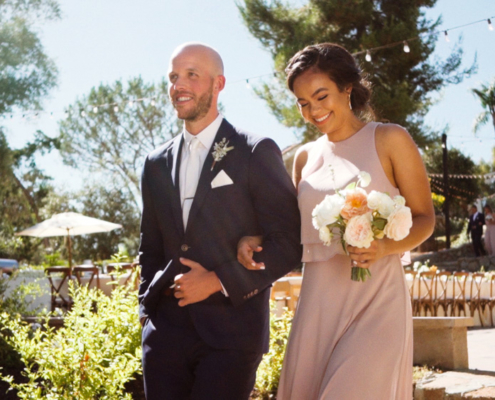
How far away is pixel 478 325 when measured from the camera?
38.6 ft

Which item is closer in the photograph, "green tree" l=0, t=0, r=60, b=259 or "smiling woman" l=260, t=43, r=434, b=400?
"smiling woman" l=260, t=43, r=434, b=400

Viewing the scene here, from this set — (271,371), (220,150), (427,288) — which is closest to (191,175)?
(220,150)

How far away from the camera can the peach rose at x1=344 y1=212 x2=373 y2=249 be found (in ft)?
8.63

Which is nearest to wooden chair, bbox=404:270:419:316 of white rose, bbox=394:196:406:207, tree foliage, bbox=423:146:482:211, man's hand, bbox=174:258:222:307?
white rose, bbox=394:196:406:207

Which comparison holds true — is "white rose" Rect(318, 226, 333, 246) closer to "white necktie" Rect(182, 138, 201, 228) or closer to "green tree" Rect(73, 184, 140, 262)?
"white necktie" Rect(182, 138, 201, 228)

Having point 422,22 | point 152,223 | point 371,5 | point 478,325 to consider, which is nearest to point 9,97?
point 371,5

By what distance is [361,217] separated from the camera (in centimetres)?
264

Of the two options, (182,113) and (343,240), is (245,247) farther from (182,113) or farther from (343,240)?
(182,113)

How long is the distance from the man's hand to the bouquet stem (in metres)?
0.55

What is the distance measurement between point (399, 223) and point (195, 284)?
817 millimetres

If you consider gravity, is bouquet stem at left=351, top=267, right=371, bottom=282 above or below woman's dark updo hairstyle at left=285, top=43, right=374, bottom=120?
below

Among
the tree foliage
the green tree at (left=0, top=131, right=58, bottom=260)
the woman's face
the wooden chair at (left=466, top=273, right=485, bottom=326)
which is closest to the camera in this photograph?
the woman's face

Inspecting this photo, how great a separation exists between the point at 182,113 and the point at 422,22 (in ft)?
84.7

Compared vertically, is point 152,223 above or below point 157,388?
above
